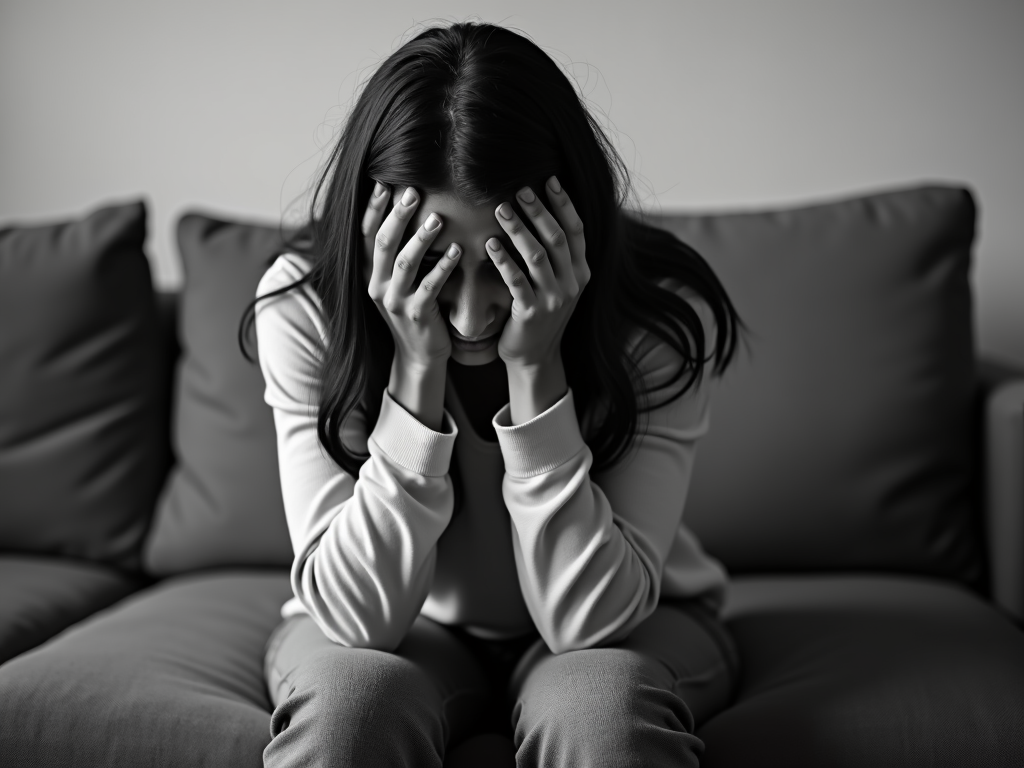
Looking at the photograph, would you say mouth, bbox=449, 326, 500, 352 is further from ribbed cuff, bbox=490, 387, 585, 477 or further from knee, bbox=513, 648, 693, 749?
knee, bbox=513, 648, 693, 749

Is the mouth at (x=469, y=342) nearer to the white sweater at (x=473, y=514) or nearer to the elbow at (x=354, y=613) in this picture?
the white sweater at (x=473, y=514)

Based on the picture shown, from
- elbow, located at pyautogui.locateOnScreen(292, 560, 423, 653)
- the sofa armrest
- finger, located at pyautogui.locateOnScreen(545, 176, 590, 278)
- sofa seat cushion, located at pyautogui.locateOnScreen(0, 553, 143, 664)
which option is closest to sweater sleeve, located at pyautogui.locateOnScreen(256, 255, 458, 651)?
elbow, located at pyautogui.locateOnScreen(292, 560, 423, 653)

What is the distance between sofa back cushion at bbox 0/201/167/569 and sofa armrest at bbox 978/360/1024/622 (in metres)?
1.24

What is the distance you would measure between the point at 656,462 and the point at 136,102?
4.50 feet

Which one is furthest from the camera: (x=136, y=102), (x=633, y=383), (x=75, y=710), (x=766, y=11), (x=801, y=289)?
(x=136, y=102)

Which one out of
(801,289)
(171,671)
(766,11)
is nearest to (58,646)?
(171,671)

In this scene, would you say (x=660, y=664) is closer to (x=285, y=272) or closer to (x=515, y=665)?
(x=515, y=665)

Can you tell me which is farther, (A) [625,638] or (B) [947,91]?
(B) [947,91]

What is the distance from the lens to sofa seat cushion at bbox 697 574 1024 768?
0.90 m

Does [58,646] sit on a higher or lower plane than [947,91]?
lower

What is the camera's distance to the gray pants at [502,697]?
0.78 metres

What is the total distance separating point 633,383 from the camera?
3.40 feet

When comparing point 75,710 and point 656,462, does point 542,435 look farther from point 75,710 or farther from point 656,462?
point 75,710

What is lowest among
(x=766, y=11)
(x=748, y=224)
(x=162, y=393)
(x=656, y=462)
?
(x=162, y=393)
